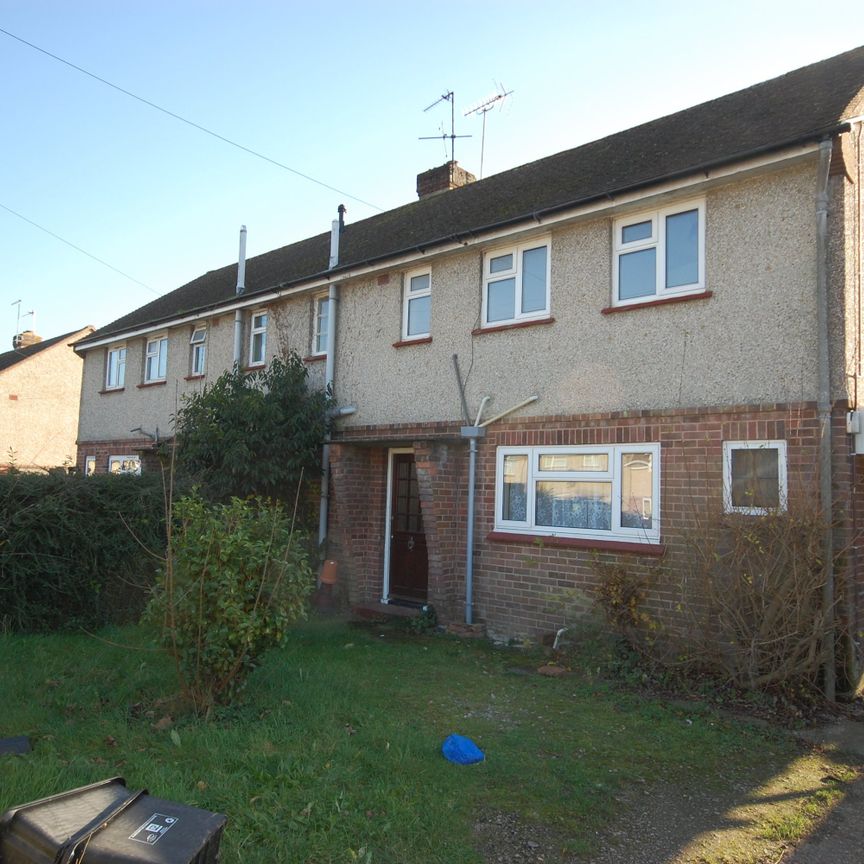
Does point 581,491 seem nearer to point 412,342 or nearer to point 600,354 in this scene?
point 600,354

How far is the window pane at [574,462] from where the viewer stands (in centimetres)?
783

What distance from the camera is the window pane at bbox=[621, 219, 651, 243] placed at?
7762 mm

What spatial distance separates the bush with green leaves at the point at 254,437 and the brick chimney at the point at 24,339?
75.6 feet

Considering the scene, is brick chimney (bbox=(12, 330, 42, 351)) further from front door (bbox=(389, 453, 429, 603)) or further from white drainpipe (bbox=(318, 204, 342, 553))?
front door (bbox=(389, 453, 429, 603))

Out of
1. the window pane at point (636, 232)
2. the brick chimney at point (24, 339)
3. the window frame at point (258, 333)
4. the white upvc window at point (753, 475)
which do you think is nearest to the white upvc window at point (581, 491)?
Result: the white upvc window at point (753, 475)

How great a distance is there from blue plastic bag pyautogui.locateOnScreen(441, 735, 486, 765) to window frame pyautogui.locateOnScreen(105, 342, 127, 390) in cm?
1316

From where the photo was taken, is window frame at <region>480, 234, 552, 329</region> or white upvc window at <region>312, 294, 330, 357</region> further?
white upvc window at <region>312, 294, 330, 357</region>

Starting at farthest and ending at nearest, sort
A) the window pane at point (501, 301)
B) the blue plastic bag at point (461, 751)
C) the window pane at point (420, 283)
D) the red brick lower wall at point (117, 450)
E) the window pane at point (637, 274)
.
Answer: the red brick lower wall at point (117, 450), the window pane at point (420, 283), the window pane at point (501, 301), the window pane at point (637, 274), the blue plastic bag at point (461, 751)

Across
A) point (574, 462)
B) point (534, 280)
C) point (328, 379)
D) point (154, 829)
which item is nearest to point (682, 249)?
point (534, 280)

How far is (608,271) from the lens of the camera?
7.95 meters

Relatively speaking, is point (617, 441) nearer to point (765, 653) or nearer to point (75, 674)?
point (765, 653)

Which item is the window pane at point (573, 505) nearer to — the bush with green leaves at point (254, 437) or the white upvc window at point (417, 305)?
the white upvc window at point (417, 305)

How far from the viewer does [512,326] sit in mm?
8695

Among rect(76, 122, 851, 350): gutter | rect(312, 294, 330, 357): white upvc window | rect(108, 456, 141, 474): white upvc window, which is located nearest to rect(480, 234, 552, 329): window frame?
rect(76, 122, 851, 350): gutter
